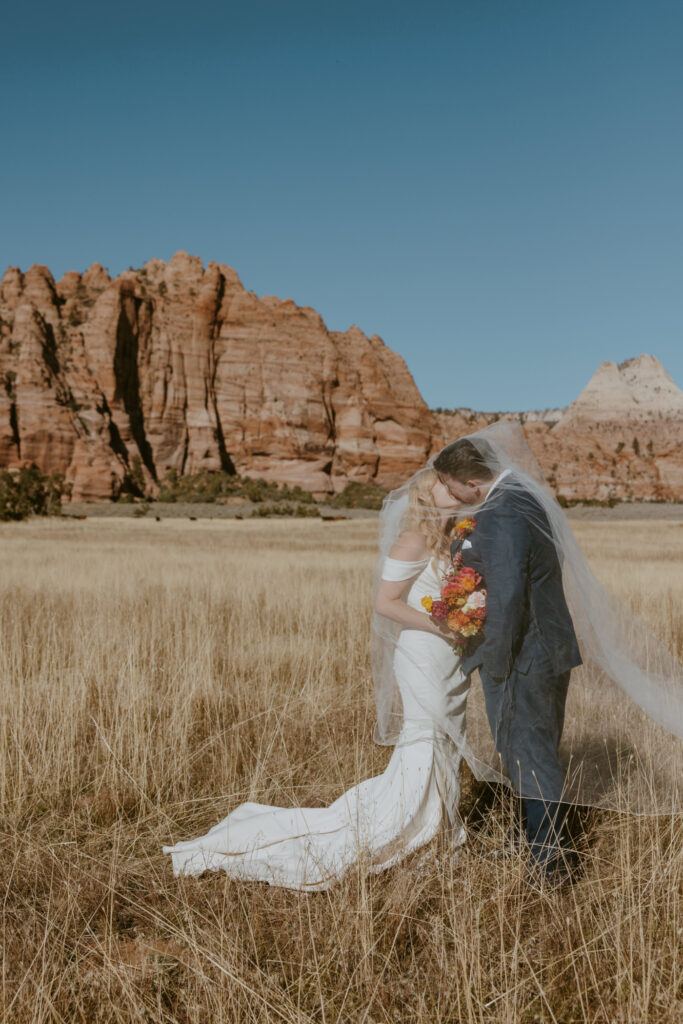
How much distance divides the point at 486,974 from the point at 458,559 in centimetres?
151

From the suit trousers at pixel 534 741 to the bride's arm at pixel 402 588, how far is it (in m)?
0.39

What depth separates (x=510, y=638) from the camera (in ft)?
9.51

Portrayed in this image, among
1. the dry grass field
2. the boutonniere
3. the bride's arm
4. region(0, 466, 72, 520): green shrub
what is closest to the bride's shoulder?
the bride's arm

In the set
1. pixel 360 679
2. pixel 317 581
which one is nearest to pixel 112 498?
pixel 317 581

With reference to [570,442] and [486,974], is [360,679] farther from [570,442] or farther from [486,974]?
[570,442]

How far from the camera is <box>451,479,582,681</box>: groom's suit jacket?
9.56ft

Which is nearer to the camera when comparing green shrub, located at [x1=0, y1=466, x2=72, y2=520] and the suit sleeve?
the suit sleeve

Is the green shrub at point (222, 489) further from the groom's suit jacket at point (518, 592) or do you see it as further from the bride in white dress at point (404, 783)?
the groom's suit jacket at point (518, 592)

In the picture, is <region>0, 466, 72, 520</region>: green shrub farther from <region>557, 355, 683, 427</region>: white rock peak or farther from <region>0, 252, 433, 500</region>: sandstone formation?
<region>557, 355, 683, 427</region>: white rock peak

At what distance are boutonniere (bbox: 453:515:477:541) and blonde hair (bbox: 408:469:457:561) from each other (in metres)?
0.07

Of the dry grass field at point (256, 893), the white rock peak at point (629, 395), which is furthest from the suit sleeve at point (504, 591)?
the white rock peak at point (629, 395)

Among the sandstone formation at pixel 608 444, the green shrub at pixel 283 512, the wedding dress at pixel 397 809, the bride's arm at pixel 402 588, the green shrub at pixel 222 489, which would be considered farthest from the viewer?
the sandstone formation at pixel 608 444

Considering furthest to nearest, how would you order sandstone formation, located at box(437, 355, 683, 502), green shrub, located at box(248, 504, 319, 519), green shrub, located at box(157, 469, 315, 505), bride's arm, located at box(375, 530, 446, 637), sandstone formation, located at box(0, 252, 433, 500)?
sandstone formation, located at box(437, 355, 683, 502)
sandstone formation, located at box(0, 252, 433, 500)
green shrub, located at box(157, 469, 315, 505)
green shrub, located at box(248, 504, 319, 519)
bride's arm, located at box(375, 530, 446, 637)

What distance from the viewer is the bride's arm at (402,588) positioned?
3141 mm
